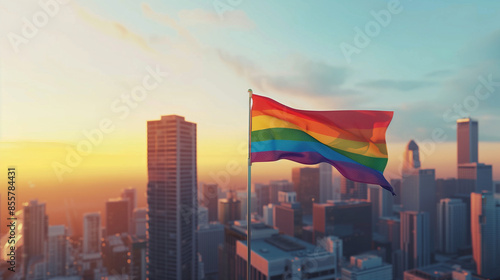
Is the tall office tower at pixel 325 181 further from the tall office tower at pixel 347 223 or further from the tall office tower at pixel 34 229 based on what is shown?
the tall office tower at pixel 34 229

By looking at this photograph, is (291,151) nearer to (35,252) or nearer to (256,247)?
(256,247)

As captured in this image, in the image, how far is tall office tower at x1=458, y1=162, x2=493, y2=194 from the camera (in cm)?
14700

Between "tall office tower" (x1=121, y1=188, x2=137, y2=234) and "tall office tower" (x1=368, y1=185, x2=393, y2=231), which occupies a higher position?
"tall office tower" (x1=121, y1=188, x2=137, y2=234)

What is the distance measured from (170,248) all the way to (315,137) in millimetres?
51649

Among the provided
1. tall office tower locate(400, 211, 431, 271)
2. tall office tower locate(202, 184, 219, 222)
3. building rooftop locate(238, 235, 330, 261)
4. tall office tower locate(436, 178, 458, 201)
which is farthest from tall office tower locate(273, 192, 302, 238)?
tall office tower locate(436, 178, 458, 201)

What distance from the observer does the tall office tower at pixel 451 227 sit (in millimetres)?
113500

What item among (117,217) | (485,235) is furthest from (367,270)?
(117,217)

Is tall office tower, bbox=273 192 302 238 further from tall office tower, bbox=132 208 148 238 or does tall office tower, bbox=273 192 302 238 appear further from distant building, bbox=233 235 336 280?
distant building, bbox=233 235 336 280

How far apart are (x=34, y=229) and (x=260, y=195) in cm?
10569

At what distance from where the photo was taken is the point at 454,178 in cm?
15700

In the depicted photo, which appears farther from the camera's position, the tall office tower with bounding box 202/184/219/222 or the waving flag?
the tall office tower with bounding box 202/184/219/222

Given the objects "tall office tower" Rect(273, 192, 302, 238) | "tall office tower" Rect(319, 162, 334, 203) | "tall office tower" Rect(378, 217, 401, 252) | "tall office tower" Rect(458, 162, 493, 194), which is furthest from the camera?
"tall office tower" Rect(319, 162, 334, 203)

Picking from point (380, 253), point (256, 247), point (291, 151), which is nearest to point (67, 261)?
point (256, 247)

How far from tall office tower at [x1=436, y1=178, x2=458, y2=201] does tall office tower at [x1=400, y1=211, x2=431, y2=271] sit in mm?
59376
